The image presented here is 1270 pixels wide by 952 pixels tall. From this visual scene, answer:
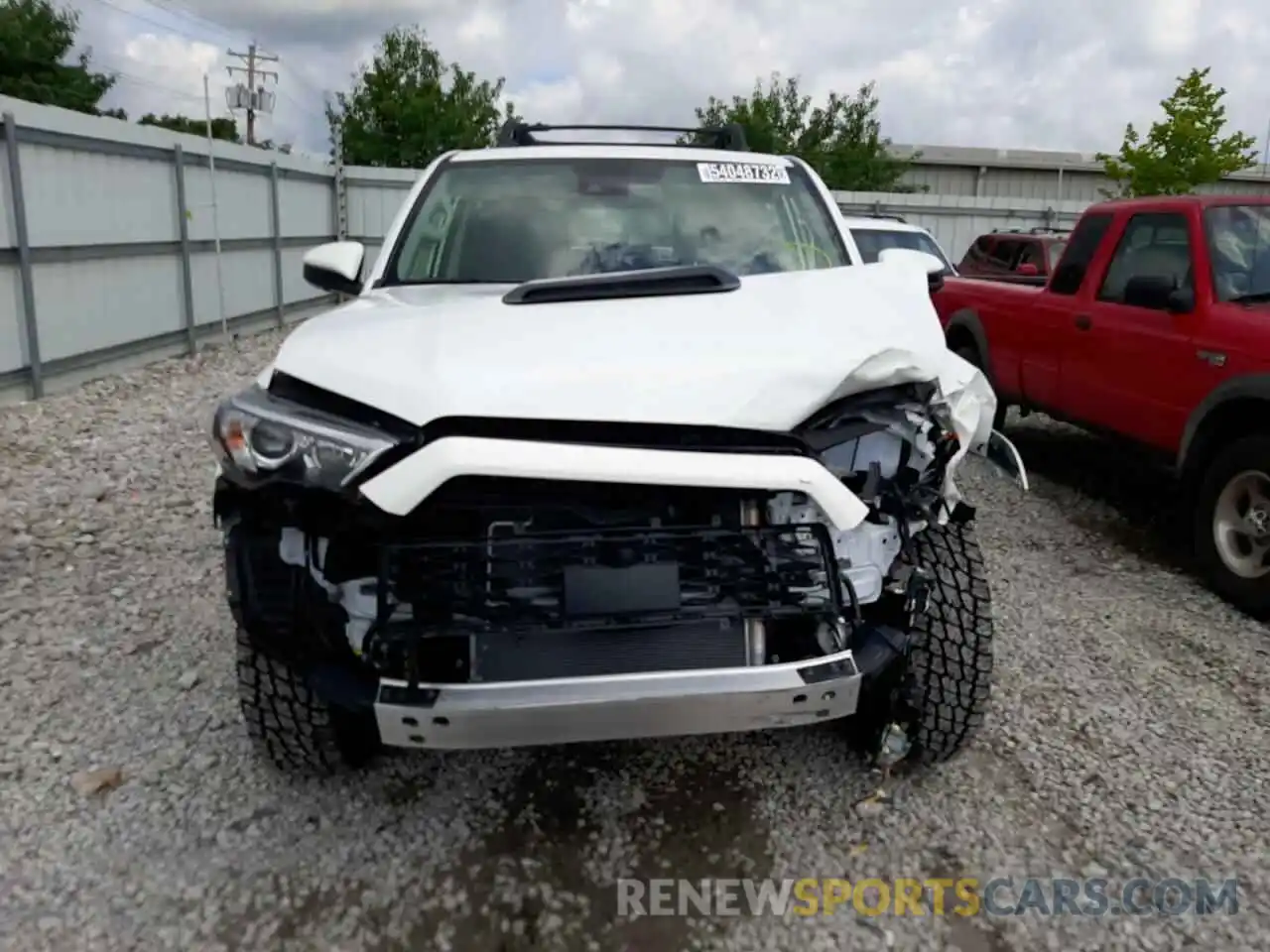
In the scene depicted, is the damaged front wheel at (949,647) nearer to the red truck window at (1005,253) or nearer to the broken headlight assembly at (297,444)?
the broken headlight assembly at (297,444)

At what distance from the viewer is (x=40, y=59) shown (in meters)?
28.4

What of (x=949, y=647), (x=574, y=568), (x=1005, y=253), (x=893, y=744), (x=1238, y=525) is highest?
(x=1005, y=253)

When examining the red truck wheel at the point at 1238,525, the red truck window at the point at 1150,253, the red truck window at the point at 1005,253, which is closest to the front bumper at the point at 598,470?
the red truck wheel at the point at 1238,525

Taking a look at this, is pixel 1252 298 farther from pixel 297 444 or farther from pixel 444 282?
pixel 297 444

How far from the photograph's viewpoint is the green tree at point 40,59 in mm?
27406

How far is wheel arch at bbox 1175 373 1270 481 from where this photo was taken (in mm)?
4434

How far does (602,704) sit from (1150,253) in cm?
470

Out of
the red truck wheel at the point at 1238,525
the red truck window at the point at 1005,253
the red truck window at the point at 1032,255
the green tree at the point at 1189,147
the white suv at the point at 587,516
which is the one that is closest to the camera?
the white suv at the point at 587,516

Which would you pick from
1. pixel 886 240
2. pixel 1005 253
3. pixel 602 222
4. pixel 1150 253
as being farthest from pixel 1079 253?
pixel 1005 253

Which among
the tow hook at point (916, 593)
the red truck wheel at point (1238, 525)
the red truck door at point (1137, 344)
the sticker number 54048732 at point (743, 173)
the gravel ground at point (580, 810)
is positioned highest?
the sticker number 54048732 at point (743, 173)

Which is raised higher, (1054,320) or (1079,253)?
(1079,253)

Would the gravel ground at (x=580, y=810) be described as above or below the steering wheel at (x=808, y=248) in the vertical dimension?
below

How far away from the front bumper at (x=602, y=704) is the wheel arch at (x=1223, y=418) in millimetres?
3198

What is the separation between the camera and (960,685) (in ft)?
9.10
